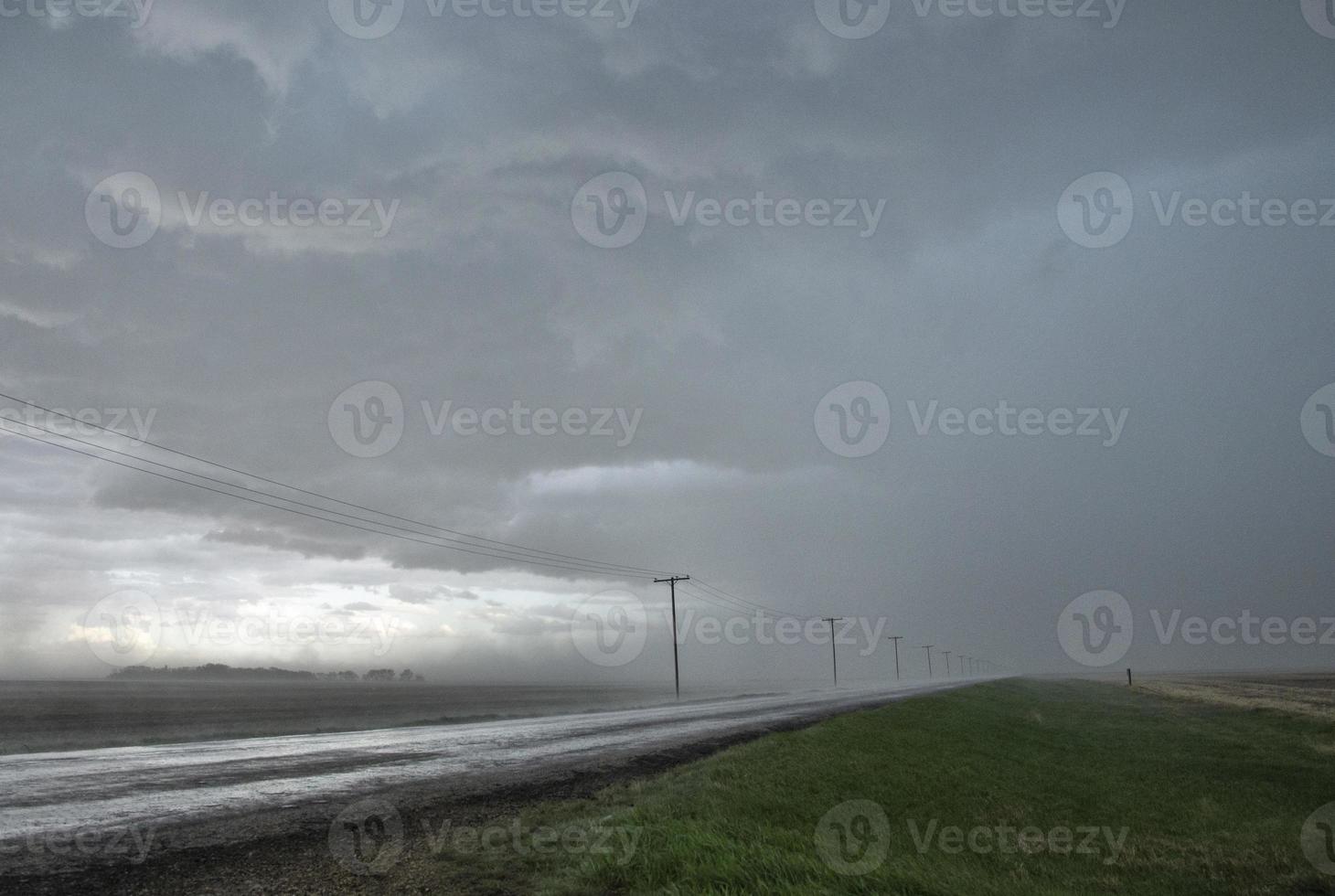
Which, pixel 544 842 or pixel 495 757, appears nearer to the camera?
pixel 544 842

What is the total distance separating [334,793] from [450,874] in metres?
6.75

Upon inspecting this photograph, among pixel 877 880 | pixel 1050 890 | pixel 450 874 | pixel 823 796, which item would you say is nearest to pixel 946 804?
pixel 823 796

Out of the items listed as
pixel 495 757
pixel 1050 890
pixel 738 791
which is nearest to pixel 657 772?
pixel 738 791

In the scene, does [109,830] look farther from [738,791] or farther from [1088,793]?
[1088,793]

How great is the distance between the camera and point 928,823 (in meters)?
16.5

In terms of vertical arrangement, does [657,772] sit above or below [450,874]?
below

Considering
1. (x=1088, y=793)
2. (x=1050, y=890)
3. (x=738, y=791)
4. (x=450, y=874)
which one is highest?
(x=450, y=874)

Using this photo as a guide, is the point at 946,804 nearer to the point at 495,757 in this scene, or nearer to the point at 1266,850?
the point at 1266,850

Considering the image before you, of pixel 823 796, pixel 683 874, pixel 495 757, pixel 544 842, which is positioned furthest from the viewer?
pixel 495 757

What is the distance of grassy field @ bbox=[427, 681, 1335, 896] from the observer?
910cm

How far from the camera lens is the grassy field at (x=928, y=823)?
910 centimetres

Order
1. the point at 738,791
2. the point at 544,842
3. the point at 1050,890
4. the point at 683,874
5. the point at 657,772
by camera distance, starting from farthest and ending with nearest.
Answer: the point at 657,772
the point at 738,791
the point at 1050,890
the point at 544,842
the point at 683,874

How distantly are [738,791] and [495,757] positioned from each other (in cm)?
891

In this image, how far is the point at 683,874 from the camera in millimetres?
8516
